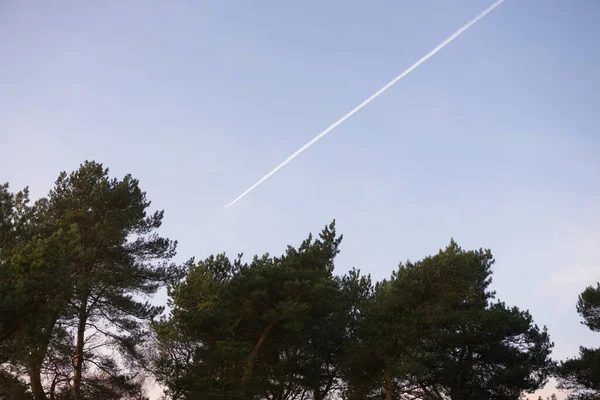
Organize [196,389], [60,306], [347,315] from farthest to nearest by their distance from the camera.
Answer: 1. [347,315]
2. [196,389]
3. [60,306]

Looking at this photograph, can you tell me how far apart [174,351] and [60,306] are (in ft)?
34.5

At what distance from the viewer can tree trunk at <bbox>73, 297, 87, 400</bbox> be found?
22.1 meters

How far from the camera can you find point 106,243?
24.0 m

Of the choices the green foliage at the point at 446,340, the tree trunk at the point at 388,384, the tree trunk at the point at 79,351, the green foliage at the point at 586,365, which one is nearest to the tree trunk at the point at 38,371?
the tree trunk at the point at 79,351

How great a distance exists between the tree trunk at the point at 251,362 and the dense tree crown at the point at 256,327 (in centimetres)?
5

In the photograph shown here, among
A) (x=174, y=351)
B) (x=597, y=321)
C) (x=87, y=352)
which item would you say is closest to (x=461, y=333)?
(x=597, y=321)

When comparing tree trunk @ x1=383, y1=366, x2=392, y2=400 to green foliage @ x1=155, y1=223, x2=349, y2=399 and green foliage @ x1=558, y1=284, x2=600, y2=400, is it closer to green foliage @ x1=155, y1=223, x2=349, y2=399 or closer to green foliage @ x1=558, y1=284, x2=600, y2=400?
green foliage @ x1=155, y1=223, x2=349, y2=399

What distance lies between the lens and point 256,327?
76.2ft

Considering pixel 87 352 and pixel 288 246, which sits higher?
pixel 288 246

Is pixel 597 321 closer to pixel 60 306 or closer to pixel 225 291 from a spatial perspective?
pixel 225 291

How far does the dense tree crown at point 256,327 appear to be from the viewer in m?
21.9

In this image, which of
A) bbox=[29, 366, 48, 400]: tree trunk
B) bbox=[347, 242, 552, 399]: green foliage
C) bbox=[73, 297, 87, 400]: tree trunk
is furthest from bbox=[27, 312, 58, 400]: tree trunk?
bbox=[347, 242, 552, 399]: green foliage

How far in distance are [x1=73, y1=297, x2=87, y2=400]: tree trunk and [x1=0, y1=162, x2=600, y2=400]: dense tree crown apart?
5cm

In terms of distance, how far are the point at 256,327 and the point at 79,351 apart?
7958 mm
